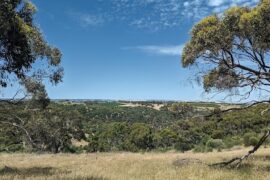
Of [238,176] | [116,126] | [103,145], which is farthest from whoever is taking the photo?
[116,126]

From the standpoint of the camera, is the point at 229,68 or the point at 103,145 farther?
the point at 103,145

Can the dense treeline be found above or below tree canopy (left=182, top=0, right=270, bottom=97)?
below

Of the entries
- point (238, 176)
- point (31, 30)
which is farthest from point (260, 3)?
point (31, 30)

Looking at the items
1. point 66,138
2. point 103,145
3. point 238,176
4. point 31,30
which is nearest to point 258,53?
point 238,176

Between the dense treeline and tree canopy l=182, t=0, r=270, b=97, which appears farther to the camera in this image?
the dense treeline

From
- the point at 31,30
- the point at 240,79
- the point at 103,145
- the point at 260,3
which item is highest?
the point at 260,3

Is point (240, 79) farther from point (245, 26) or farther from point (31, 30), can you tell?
point (31, 30)

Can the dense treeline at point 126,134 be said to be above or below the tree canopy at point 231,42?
below

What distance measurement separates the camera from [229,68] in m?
17.5

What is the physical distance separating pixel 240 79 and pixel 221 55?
125 cm

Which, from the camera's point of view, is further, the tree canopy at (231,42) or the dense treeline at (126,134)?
the dense treeline at (126,134)

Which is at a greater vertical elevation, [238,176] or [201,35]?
[201,35]

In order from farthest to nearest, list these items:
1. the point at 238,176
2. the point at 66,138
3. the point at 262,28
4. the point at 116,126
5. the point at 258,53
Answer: the point at 116,126 → the point at 66,138 → the point at 258,53 → the point at 262,28 → the point at 238,176

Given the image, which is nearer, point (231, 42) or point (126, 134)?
point (231, 42)
